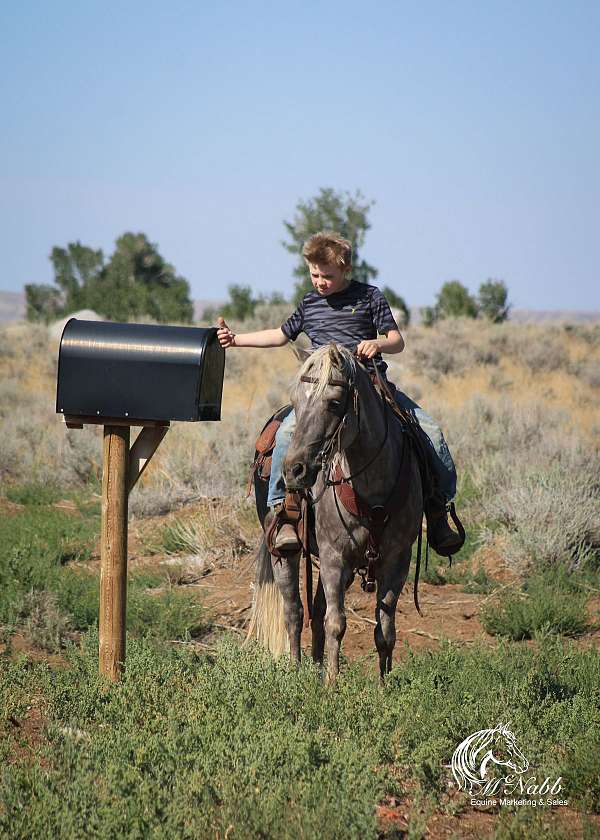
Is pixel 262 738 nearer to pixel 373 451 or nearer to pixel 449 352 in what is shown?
pixel 373 451

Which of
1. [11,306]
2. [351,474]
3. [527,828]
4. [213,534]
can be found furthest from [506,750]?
[11,306]

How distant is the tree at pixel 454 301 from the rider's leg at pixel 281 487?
139 ft

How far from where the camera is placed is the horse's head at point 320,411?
5.17m

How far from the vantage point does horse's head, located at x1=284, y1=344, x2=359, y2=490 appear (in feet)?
17.0

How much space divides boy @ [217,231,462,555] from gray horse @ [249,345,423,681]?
30 cm

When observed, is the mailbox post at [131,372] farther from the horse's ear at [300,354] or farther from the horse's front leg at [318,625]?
the horse's front leg at [318,625]

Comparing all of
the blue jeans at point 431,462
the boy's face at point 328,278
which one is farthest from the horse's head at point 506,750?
the boy's face at point 328,278

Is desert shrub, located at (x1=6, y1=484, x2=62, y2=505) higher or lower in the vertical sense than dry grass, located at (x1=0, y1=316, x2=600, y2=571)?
lower

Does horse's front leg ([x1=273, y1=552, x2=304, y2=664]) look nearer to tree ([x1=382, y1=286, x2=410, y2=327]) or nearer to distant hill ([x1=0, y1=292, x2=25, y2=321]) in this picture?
tree ([x1=382, y1=286, x2=410, y2=327])

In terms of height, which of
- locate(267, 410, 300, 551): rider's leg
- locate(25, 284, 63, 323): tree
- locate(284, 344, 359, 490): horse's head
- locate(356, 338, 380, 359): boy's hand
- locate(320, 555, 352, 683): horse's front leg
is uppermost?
locate(25, 284, 63, 323): tree

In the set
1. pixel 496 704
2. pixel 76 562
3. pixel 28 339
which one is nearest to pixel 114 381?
pixel 496 704

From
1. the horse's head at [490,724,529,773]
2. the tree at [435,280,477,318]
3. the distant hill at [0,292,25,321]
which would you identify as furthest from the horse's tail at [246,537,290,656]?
the distant hill at [0,292,25,321]

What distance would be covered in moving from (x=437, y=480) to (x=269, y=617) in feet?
4.86

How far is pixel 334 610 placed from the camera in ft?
19.4
